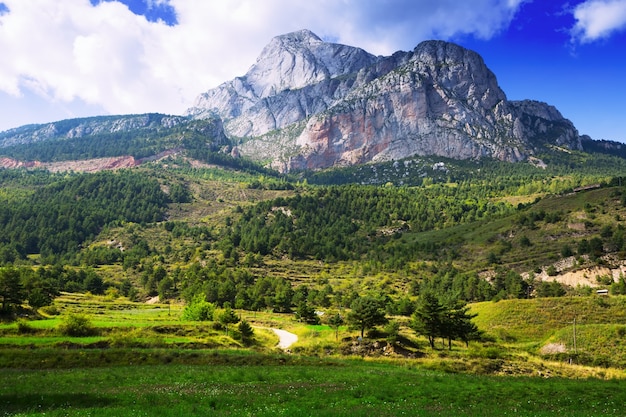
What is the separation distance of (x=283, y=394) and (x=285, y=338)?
48.1m

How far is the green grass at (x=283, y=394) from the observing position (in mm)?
20381

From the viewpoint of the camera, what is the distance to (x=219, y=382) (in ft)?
96.0

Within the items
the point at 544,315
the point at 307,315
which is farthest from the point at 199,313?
the point at 544,315

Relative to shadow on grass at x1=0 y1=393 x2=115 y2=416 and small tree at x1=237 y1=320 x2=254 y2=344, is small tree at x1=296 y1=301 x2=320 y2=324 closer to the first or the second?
small tree at x1=237 y1=320 x2=254 y2=344

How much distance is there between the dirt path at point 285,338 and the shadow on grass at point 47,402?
4167 centimetres

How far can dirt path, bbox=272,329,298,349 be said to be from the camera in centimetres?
6444

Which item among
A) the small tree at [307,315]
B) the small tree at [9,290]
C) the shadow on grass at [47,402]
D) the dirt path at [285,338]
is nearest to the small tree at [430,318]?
the dirt path at [285,338]

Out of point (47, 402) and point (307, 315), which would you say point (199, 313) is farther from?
point (47, 402)

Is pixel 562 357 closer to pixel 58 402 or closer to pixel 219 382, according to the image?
pixel 219 382

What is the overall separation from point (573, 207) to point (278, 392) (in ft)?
652

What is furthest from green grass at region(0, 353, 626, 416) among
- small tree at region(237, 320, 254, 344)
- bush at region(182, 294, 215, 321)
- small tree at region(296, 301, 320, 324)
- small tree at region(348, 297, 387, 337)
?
small tree at region(296, 301, 320, 324)

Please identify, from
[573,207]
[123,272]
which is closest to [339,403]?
[123,272]

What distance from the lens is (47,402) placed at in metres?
21.3

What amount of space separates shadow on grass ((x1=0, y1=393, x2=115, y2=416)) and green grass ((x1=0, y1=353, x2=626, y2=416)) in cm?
5
